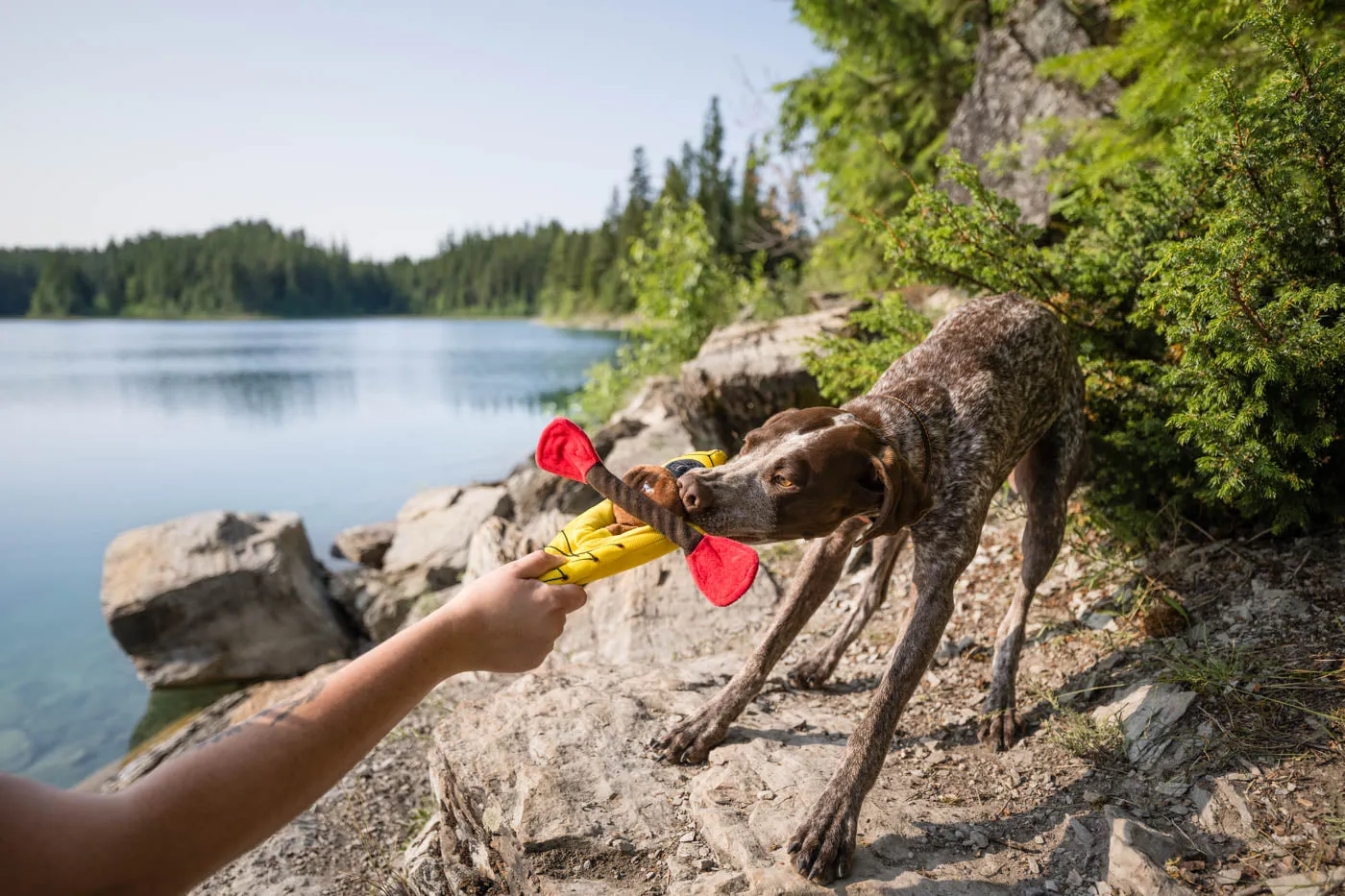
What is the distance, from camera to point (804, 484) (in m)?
2.71

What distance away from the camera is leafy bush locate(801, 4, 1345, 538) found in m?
3.32

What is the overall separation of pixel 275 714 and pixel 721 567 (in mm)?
1282

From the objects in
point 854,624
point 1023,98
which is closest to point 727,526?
point 854,624

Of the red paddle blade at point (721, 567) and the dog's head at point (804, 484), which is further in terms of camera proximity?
the dog's head at point (804, 484)

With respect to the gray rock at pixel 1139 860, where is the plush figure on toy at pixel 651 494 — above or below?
above

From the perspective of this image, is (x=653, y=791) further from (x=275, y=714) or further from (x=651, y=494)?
(x=275, y=714)

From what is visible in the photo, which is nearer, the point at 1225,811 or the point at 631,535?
the point at 631,535

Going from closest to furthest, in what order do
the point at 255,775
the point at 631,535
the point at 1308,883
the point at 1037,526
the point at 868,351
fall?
the point at 255,775 → the point at 1308,883 → the point at 631,535 → the point at 1037,526 → the point at 868,351

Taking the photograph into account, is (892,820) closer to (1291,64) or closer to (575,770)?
(575,770)

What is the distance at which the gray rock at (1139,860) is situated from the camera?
2.37m

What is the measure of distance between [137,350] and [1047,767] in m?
53.1

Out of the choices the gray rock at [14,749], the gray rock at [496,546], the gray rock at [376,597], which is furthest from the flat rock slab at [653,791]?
the gray rock at [14,749]

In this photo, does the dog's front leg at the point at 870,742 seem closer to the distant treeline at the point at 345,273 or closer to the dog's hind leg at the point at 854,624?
the dog's hind leg at the point at 854,624

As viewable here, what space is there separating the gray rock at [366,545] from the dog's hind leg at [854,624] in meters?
9.46
